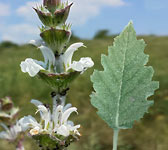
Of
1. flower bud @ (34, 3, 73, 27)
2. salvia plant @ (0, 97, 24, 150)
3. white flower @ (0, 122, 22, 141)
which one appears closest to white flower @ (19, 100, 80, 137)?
flower bud @ (34, 3, 73, 27)

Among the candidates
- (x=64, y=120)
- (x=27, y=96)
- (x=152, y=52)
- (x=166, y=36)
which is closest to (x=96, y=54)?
(x=152, y=52)

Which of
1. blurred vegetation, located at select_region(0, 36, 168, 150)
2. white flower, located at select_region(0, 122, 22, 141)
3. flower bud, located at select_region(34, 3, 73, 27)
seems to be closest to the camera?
flower bud, located at select_region(34, 3, 73, 27)

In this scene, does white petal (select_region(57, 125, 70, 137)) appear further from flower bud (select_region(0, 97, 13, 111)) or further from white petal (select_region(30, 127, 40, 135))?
flower bud (select_region(0, 97, 13, 111))

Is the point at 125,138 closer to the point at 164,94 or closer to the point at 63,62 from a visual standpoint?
the point at 164,94

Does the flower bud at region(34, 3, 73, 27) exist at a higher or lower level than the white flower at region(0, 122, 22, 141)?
higher

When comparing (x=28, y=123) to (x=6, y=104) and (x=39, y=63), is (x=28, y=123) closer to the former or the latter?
(x=39, y=63)

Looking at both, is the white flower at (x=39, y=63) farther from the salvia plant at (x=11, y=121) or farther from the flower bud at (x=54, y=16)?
the salvia plant at (x=11, y=121)

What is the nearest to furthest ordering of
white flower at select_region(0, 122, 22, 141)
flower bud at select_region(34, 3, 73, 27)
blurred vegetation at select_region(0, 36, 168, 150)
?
flower bud at select_region(34, 3, 73, 27), white flower at select_region(0, 122, 22, 141), blurred vegetation at select_region(0, 36, 168, 150)

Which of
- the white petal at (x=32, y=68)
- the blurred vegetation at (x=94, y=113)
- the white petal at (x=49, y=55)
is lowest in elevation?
the white petal at (x=32, y=68)

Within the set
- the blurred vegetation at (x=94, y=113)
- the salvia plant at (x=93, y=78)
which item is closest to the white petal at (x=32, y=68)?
the salvia plant at (x=93, y=78)
